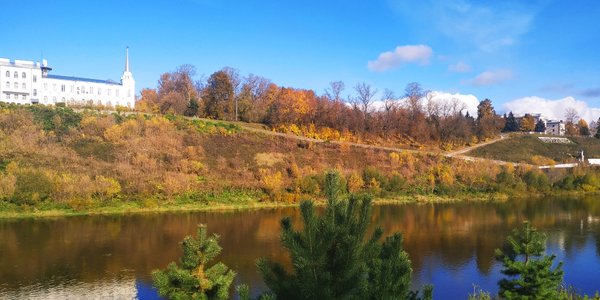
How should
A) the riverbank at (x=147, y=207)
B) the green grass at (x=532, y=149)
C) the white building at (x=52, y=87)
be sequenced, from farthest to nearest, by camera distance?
the green grass at (x=532, y=149) → the white building at (x=52, y=87) → the riverbank at (x=147, y=207)

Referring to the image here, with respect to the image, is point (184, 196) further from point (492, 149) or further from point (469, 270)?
point (492, 149)

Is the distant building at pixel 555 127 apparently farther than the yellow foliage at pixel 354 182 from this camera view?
Yes

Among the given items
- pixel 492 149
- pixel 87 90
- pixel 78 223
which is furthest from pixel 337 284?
pixel 492 149

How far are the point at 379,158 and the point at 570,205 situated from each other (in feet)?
61.8

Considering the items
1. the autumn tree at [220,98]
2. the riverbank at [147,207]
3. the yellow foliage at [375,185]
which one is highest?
the autumn tree at [220,98]

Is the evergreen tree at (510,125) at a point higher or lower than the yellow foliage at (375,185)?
higher

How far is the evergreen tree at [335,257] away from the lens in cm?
507

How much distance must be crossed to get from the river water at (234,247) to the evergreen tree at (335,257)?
38.3 feet

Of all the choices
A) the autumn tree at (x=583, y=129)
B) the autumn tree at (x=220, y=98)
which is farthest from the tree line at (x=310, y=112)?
the autumn tree at (x=583, y=129)

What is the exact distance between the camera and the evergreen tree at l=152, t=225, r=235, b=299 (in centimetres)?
693

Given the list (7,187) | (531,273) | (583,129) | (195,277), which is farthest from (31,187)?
(583,129)

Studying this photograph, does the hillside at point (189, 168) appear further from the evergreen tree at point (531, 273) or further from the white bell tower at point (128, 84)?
the evergreen tree at point (531, 273)

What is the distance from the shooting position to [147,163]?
37.5 meters

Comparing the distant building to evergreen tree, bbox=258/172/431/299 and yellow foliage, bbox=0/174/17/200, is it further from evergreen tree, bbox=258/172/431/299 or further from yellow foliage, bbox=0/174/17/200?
evergreen tree, bbox=258/172/431/299
